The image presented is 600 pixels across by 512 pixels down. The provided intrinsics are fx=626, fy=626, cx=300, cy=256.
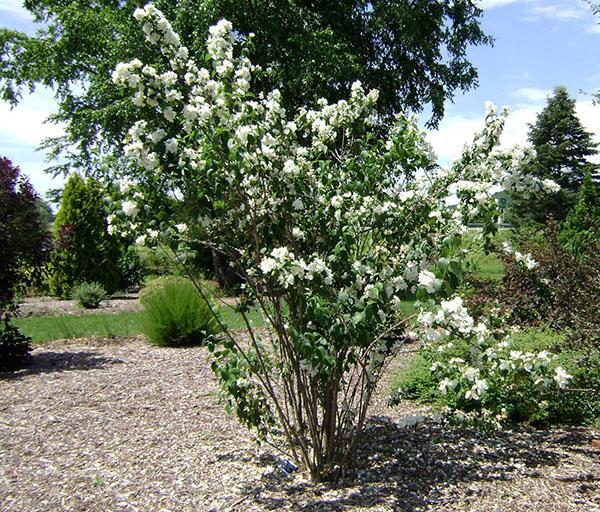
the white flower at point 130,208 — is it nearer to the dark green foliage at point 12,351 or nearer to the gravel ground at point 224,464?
the gravel ground at point 224,464

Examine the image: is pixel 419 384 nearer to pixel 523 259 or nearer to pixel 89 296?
pixel 523 259

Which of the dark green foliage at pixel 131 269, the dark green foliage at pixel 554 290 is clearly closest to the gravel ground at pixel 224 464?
the dark green foliage at pixel 554 290

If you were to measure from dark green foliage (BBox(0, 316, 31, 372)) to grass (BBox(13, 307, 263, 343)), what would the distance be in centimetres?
196

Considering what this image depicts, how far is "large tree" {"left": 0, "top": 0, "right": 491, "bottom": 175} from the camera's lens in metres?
14.7

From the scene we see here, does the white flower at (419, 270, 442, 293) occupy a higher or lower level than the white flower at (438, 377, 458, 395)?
higher

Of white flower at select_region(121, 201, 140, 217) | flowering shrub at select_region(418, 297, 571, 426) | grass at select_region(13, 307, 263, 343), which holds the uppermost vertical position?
white flower at select_region(121, 201, 140, 217)

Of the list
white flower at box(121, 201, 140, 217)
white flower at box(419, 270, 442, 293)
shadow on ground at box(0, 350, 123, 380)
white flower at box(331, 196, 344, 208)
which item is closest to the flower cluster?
white flower at box(419, 270, 442, 293)

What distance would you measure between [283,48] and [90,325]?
28.3 ft

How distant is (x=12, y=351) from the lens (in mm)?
6938

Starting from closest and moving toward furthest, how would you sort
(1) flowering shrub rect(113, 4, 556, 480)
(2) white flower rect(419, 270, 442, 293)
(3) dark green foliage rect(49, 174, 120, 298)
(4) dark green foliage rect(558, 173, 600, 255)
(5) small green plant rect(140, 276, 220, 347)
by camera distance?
(2) white flower rect(419, 270, 442, 293) < (1) flowering shrub rect(113, 4, 556, 480) < (4) dark green foliage rect(558, 173, 600, 255) < (5) small green plant rect(140, 276, 220, 347) < (3) dark green foliage rect(49, 174, 120, 298)

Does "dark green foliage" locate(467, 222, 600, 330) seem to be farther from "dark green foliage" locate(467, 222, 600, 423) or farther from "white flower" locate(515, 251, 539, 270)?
"white flower" locate(515, 251, 539, 270)

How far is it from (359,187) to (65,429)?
2.96 metres

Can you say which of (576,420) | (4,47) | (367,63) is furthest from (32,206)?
(4,47)

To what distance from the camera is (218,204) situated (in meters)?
3.29
